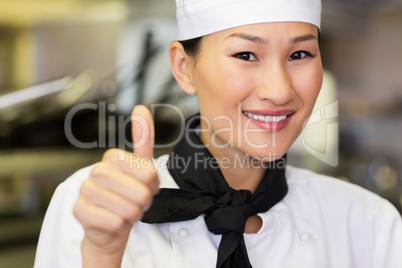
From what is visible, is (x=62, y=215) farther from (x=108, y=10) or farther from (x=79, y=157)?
(x=108, y=10)

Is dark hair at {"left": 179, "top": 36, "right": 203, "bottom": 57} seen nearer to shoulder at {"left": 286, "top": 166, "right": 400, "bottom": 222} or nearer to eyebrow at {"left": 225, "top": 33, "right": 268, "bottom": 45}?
eyebrow at {"left": 225, "top": 33, "right": 268, "bottom": 45}

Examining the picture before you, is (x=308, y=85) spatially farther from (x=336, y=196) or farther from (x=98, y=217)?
(x=98, y=217)

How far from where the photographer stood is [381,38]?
3523mm

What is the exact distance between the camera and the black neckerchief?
821 millimetres

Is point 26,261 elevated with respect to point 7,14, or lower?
lower

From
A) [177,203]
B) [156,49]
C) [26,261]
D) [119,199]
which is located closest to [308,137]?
[156,49]

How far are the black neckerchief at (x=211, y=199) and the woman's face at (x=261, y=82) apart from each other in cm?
8

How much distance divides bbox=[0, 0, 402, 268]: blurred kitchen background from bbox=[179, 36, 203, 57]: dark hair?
350mm

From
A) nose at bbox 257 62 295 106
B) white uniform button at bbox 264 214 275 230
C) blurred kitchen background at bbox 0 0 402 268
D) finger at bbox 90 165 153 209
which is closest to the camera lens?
finger at bbox 90 165 153 209

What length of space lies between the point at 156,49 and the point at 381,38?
73.2 inches

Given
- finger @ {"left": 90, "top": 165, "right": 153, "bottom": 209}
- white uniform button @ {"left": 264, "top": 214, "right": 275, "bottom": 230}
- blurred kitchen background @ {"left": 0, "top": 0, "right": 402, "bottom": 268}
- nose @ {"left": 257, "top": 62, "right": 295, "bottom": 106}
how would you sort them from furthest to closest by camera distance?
→ 1. blurred kitchen background @ {"left": 0, "top": 0, "right": 402, "bottom": 268}
2. white uniform button @ {"left": 264, "top": 214, "right": 275, "bottom": 230}
3. nose @ {"left": 257, "top": 62, "right": 295, "bottom": 106}
4. finger @ {"left": 90, "top": 165, "right": 153, "bottom": 209}

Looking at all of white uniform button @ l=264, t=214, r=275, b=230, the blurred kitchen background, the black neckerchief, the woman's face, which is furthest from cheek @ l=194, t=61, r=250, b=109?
the blurred kitchen background

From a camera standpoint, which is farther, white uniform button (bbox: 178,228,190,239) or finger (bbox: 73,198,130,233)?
white uniform button (bbox: 178,228,190,239)

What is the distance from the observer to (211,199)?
0.84 m
